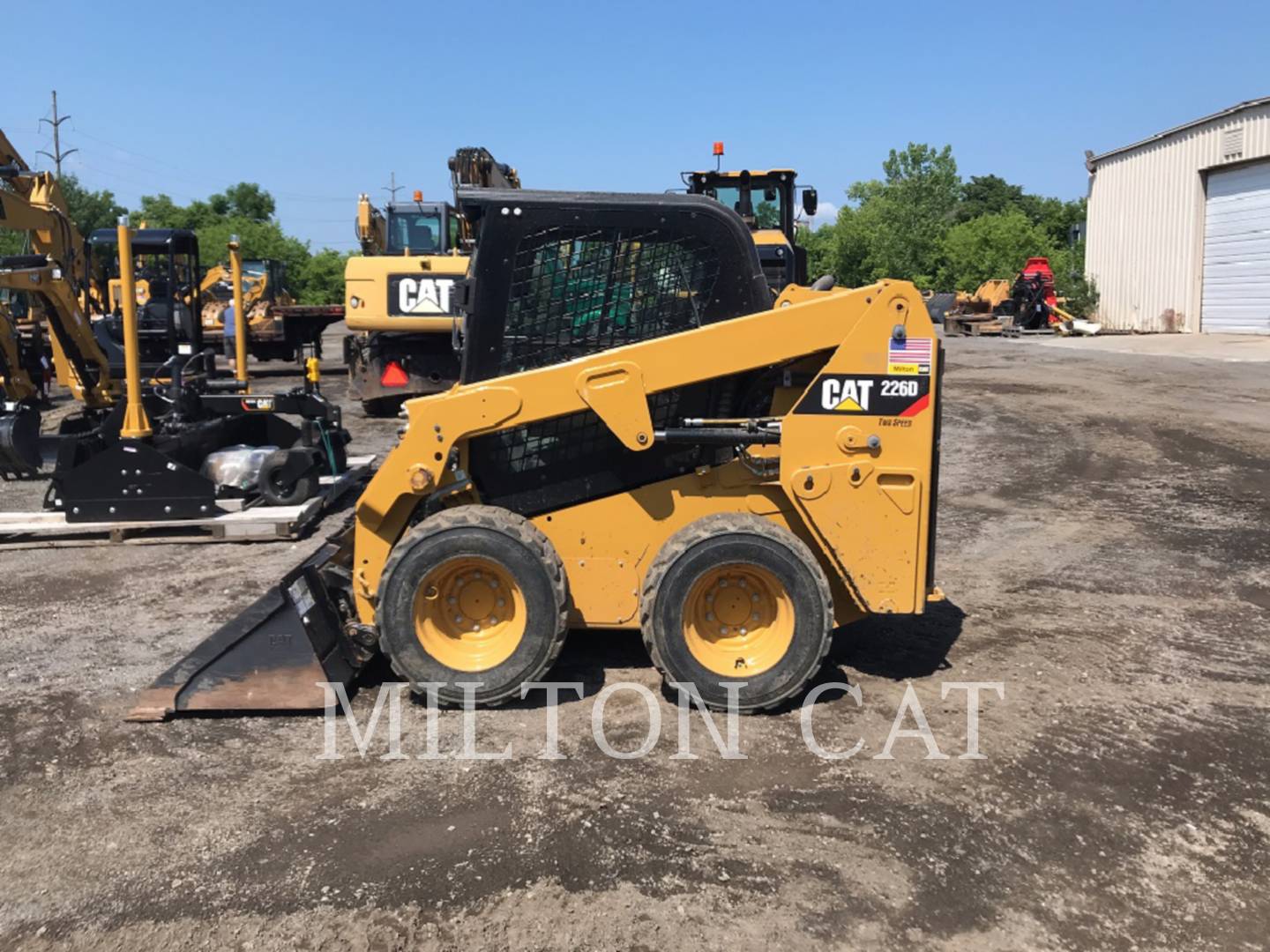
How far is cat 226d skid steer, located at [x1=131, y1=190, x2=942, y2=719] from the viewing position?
14.3 ft

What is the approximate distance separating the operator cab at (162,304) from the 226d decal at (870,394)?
7.30 m

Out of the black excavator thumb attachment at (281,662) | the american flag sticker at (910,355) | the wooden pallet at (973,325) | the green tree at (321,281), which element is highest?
the green tree at (321,281)

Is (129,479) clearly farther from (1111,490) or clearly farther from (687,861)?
(1111,490)

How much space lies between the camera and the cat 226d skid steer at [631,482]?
4371 mm

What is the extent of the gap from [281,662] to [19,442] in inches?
268

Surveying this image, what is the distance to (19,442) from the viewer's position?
32.2ft

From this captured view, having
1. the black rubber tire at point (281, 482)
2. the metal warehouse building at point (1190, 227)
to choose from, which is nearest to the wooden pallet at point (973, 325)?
the metal warehouse building at point (1190, 227)

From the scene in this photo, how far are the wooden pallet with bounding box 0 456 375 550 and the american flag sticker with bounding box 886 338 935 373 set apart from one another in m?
5.10

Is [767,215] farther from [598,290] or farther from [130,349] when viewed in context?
[598,290]

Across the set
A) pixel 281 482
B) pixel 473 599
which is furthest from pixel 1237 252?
pixel 473 599

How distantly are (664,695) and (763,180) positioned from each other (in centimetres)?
1020

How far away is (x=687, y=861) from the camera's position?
130 inches

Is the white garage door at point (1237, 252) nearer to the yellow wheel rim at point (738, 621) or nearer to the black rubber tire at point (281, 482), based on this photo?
the black rubber tire at point (281, 482)

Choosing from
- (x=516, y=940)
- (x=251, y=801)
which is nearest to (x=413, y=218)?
(x=251, y=801)
